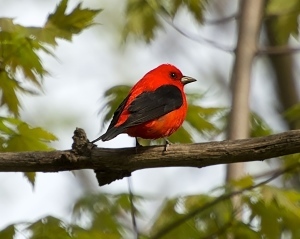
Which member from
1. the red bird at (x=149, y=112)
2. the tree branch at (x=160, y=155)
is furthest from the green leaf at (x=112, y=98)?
the tree branch at (x=160, y=155)

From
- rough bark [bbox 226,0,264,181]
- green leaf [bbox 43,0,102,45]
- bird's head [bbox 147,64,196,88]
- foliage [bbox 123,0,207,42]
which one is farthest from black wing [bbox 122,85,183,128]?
foliage [bbox 123,0,207,42]

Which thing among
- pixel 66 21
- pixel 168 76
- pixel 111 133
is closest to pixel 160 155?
pixel 111 133

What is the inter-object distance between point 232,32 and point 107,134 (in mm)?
6147

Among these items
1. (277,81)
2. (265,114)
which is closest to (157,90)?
(277,81)

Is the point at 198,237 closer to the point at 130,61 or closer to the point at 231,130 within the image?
the point at 231,130

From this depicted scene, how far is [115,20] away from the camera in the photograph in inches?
466

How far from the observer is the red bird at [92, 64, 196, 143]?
13.9 feet

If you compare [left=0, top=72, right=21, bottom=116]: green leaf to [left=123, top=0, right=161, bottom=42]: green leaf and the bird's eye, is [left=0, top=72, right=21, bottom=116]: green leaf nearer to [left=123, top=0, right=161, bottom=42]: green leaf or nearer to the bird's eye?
the bird's eye

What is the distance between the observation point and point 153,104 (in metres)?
4.52

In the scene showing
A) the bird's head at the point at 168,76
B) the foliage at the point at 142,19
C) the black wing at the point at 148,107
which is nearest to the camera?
the black wing at the point at 148,107

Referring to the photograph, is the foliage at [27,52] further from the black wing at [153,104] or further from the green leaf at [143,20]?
the green leaf at [143,20]

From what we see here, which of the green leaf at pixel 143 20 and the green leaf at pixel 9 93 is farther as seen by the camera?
the green leaf at pixel 143 20

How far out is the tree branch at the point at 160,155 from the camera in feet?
11.9

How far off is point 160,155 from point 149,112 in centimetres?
60
